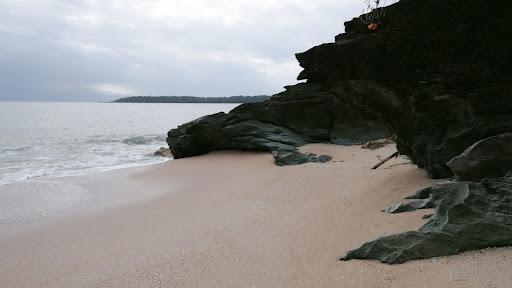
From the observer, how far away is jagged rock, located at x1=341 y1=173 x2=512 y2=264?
479 cm

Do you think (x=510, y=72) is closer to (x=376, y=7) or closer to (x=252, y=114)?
(x=376, y=7)

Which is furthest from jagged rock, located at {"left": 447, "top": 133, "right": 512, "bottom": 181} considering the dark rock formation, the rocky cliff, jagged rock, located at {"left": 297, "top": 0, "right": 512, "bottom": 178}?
the dark rock formation

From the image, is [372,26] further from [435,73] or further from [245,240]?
[245,240]

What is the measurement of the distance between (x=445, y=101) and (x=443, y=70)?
0.50 meters

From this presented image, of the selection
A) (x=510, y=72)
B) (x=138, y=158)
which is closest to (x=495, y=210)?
(x=510, y=72)

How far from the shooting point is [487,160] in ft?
20.5

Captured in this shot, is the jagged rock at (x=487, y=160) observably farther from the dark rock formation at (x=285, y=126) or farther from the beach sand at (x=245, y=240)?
the dark rock formation at (x=285, y=126)

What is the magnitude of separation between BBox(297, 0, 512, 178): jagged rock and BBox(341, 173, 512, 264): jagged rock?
6.53 ft

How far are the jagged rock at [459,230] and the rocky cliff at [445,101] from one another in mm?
10

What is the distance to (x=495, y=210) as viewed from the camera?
5.03m

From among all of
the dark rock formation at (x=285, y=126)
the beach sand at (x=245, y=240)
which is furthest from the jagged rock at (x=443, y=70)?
the dark rock formation at (x=285, y=126)

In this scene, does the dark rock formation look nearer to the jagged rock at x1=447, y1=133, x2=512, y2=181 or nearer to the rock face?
the rock face

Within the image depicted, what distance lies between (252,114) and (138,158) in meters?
6.64

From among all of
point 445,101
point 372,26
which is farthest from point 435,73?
point 372,26
